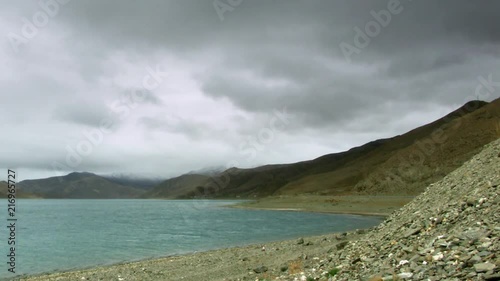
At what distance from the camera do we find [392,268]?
35.2 ft

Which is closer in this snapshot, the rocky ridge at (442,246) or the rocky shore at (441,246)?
the rocky ridge at (442,246)

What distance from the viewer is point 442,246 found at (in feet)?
34.8

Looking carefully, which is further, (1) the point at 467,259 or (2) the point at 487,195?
(2) the point at 487,195

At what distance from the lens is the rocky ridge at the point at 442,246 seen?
29.4ft

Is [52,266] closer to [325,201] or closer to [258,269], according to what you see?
[258,269]

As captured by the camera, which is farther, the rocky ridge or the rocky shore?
the rocky shore

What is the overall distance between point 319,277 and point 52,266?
2947 centimetres

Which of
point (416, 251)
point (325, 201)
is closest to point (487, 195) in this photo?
point (416, 251)

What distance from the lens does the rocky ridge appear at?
896cm

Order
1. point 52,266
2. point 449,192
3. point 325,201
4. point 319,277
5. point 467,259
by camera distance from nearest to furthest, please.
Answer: point 467,259
point 319,277
point 449,192
point 52,266
point 325,201

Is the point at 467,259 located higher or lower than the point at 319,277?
higher

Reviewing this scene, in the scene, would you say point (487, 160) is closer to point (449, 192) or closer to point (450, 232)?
point (449, 192)

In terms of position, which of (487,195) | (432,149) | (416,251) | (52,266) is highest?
(432,149)

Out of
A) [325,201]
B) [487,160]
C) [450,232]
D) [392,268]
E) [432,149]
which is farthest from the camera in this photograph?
[432,149]
